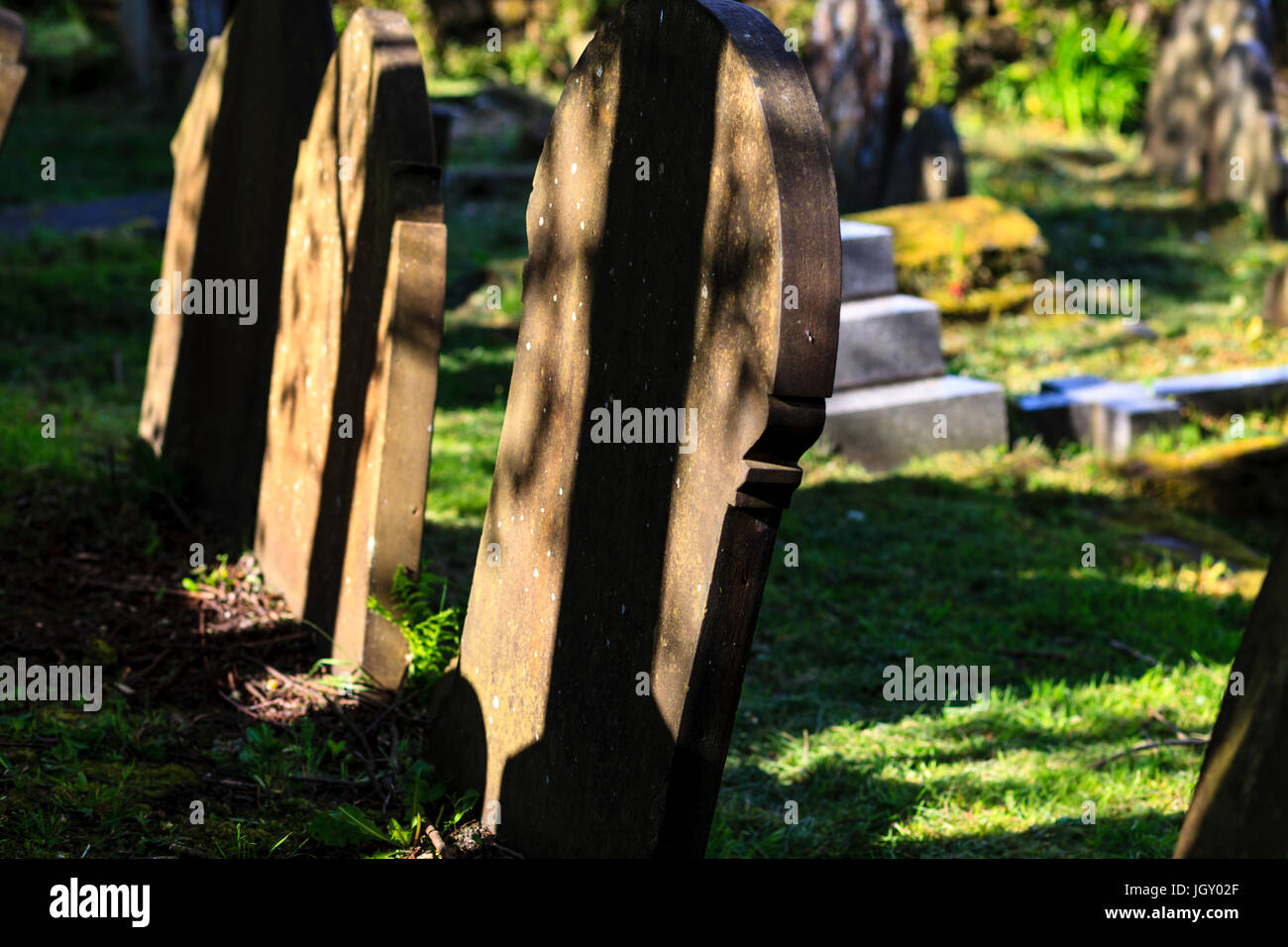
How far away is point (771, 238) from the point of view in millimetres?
2166

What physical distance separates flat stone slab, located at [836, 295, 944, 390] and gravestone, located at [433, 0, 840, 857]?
3.80 metres

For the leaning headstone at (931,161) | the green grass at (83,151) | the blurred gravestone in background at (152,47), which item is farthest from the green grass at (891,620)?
the blurred gravestone in background at (152,47)

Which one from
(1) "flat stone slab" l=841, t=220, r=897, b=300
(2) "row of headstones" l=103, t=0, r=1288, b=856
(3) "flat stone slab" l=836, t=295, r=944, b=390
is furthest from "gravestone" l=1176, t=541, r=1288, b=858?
(1) "flat stone slab" l=841, t=220, r=897, b=300

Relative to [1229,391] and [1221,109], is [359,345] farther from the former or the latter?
[1221,109]

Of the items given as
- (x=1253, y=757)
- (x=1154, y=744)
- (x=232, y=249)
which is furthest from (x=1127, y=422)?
(x=1253, y=757)

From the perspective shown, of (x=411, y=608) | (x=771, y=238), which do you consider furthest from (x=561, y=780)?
(x=771, y=238)

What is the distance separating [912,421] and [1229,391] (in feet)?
5.82

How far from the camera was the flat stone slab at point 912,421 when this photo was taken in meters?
6.45

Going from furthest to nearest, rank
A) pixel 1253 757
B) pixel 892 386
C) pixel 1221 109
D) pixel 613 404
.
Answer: pixel 1221 109 < pixel 892 386 < pixel 613 404 < pixel 1253 757

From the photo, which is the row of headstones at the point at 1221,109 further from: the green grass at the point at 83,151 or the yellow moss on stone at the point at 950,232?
the green grass at the point at 83,151

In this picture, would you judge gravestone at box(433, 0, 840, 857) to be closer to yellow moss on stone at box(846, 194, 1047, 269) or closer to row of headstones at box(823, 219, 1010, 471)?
row of headstones at box(823, 219, 1010, 471)

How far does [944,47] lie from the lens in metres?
15.5

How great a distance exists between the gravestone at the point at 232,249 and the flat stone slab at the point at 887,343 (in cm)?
299
